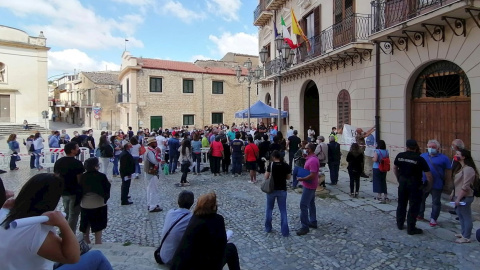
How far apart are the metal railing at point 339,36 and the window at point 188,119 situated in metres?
17.9

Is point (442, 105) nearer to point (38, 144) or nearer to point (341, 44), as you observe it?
point (341, 44)

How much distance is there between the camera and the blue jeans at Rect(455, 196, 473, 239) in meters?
5.46

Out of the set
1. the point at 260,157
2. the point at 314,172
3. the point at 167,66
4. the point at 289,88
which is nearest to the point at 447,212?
the point at 314,172

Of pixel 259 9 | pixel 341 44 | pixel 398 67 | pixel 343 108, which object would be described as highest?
pixel 259 9

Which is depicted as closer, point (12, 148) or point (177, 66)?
point (12, 148)

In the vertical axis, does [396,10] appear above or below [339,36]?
below

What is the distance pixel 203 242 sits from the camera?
10.4 feet

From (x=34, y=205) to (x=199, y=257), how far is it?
1508mm

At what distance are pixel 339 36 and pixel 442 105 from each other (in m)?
5.31

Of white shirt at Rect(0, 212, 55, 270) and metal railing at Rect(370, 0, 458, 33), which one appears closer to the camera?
white shirt at Rect(0, 212, 55, 270)

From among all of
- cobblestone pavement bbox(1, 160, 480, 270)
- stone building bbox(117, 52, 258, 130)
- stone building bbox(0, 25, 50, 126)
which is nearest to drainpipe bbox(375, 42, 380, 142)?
cobblestone pavement bbox(1, 160, 480, 270)

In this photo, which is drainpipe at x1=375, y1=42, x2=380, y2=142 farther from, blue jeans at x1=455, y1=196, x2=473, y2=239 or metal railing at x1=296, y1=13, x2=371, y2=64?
blue jeans at x1=455, y1=196, x2=473, y2=239

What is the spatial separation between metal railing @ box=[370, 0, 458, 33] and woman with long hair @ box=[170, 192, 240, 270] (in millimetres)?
7815

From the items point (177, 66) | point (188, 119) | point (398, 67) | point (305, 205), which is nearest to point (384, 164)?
point (305, 205)
